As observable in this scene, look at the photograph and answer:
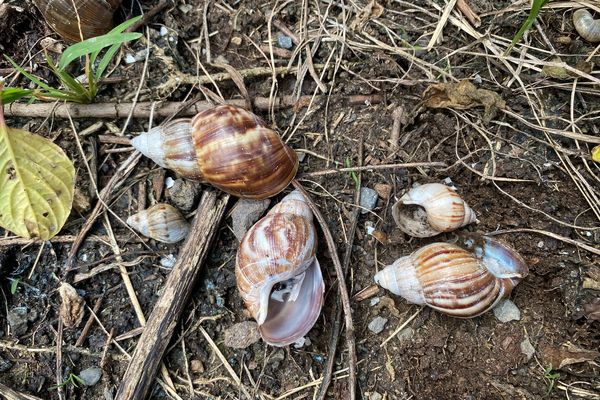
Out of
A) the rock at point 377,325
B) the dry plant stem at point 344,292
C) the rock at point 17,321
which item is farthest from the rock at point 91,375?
the rock at point 377,325

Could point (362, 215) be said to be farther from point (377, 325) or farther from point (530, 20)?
point (530, 20)

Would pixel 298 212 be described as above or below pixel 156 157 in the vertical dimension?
below

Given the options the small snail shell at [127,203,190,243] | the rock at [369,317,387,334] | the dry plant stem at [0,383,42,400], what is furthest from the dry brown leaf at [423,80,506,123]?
the dry plant stem at [0,383,42,400]

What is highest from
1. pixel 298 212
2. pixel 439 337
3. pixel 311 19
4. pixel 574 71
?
pixel 311 19

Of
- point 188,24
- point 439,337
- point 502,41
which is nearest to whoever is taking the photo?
point 439,337

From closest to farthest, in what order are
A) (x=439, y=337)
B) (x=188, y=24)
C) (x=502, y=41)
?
(x=439, y=337) < (x=502, y=41) < (x=188, y=24)

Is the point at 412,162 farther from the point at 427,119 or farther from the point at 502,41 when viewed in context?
the point at 502,41

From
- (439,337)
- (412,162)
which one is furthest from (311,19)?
(439,337)

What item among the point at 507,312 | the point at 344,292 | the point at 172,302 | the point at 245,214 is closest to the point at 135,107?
the point at 245,214
